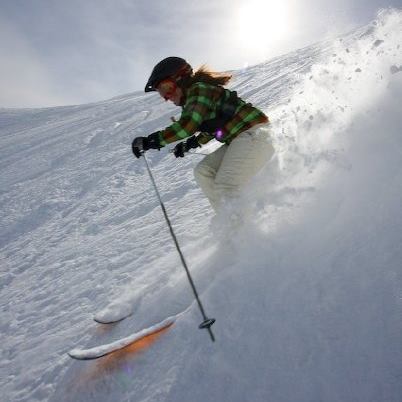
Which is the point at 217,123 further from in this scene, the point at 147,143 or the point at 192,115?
the point at 147,143

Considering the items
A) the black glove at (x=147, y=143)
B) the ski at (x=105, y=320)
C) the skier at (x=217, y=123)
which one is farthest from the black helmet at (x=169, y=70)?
the ski at (x=105, y=320)

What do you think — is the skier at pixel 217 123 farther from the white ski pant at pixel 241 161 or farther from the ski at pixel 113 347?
the ski at pixel 113 347

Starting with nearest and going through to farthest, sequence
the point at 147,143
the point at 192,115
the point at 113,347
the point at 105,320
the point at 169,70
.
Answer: the point at 113,347
the point at 105,320
the point at 192,115
the point at 169,70
the point at 147,143

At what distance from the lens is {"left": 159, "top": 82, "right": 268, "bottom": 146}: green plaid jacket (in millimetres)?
3990

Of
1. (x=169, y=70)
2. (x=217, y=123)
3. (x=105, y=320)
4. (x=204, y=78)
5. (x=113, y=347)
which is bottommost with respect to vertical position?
(x=113, y=347)

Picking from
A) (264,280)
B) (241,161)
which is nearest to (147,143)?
(241,161)

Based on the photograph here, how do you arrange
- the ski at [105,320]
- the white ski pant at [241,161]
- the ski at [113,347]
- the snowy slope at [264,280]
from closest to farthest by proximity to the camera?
the snowy slope at [264,280]
the ski at [113,347]
the ski at [105,320]
the white ski pant at [241,161]

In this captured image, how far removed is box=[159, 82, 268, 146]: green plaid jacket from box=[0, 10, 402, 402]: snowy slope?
68 centimetres

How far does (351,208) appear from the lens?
349cm

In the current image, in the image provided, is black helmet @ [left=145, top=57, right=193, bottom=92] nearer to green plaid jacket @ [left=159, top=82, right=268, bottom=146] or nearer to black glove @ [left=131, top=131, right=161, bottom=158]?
green plaid jacket @ [left=159, top=82, right=268, bottom=146]

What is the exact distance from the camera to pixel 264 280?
319 centimetres

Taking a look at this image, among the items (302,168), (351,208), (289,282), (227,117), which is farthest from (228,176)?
(289,282)

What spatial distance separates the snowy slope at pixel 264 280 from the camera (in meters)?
2.52

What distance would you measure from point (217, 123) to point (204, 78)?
468 millimetres
